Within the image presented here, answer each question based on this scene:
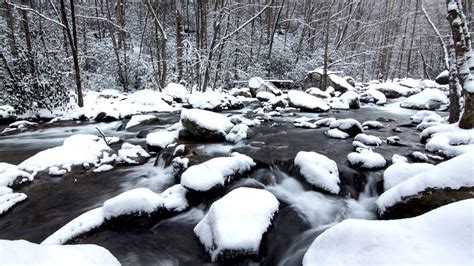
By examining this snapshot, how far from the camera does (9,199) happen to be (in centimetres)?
409

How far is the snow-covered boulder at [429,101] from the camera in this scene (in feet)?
34.5

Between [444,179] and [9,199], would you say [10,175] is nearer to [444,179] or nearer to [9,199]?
[9,199]

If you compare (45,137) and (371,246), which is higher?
(371,246)

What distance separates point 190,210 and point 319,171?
205 cm

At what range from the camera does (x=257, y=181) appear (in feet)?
15.1

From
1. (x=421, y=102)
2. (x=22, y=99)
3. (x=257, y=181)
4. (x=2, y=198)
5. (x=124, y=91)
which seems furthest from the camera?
(x=124, y=91)

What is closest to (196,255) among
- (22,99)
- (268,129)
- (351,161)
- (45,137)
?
(351,161)

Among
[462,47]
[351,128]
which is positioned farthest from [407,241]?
[351,128]

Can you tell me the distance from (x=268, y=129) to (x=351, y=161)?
3.02m

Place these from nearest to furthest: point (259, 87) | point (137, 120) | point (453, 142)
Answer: point (453, 142) < point (137, 120) < point (259, 87)

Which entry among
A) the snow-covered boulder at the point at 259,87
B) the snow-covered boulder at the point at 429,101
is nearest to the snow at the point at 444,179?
the snow-covered boulder at the point at 429,101

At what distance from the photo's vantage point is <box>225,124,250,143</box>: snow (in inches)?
254

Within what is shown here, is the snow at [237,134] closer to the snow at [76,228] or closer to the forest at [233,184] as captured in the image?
the forest at [233,184]

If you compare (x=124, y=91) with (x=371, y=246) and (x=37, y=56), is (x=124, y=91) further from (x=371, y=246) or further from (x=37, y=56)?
(x=371, y=246)
